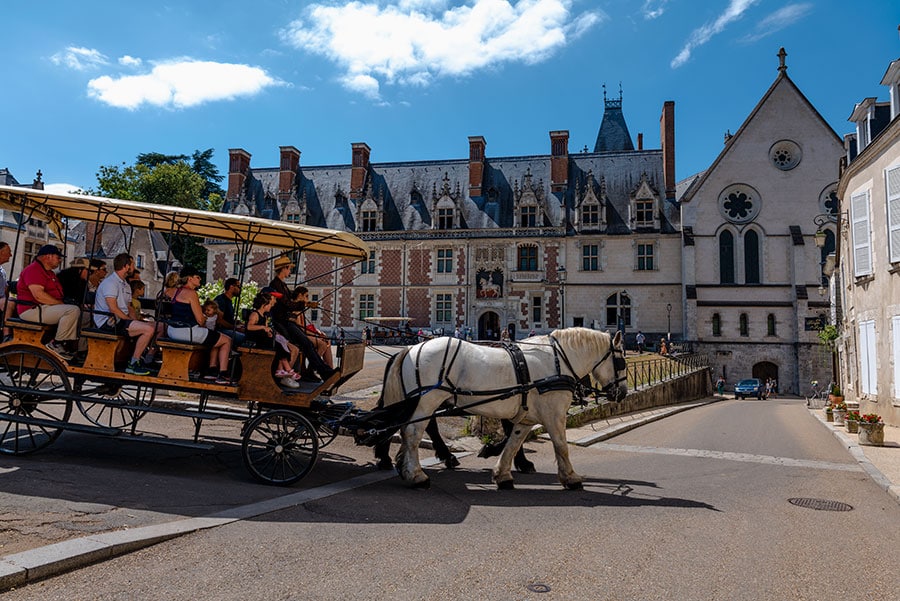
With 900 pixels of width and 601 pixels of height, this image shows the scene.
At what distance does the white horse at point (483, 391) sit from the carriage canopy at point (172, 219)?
1850mm

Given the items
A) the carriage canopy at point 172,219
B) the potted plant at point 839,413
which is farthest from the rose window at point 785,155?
the carriage canopy at point 172,219

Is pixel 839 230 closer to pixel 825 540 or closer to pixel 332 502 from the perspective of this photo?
pixel 825 540

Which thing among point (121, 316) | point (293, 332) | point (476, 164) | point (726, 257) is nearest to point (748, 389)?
point (726, 257)

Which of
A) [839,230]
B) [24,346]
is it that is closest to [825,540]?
[24,346]

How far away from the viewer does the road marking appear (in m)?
9.45

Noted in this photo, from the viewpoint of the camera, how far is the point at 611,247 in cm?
4025

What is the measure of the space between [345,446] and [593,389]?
13.8ft

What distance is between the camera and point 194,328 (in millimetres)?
6852

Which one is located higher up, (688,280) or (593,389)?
(688,280)

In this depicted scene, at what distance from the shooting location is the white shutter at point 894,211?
13.5 m

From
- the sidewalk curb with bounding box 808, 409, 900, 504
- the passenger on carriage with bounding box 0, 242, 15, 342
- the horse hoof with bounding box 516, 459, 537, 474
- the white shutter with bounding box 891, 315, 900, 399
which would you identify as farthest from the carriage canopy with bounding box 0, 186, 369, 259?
the white shutter with bounding box 891, 315, 900, 399

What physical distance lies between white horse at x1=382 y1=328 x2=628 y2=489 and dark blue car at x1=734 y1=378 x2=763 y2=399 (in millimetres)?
31269

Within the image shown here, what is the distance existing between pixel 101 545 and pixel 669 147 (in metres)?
43.3

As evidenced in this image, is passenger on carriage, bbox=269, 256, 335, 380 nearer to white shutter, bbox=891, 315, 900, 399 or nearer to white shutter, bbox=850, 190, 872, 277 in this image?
white shutter, bbox=891, 315, 900, 399
